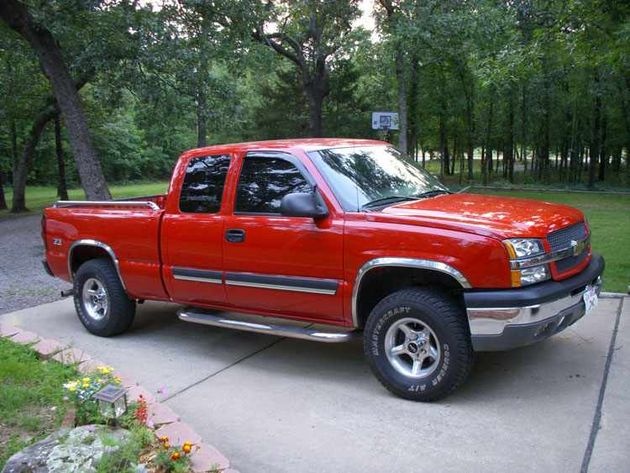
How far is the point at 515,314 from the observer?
13.2 ft

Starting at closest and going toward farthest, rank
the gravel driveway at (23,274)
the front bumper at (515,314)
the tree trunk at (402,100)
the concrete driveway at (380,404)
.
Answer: the concrete driveway at (380,404), the front bumper at (515,314), the gravel driveway at (23,274), the tree trunk at (402,100)

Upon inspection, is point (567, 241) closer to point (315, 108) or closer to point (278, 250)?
point (278, 250)

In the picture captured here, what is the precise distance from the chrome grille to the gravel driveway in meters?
6.42

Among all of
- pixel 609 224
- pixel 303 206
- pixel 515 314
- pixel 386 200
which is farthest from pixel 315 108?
pixel 515 314

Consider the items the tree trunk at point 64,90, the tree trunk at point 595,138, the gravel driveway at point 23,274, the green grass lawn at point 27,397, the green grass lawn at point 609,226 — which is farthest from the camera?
the tree trunk at point 595,138

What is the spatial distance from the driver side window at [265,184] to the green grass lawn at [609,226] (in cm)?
422

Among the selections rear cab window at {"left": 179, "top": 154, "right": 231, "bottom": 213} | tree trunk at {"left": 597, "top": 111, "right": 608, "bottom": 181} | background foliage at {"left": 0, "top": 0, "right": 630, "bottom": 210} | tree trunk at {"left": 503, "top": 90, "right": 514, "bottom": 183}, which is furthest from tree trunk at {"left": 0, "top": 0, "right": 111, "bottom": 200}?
tree trunk at {"left": 597, "top": 111, "right": 608, "bottom": 181}

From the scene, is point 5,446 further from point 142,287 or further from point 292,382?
point 142,287

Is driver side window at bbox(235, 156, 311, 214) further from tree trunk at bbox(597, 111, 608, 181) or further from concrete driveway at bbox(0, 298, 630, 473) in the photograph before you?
→ tree trunk at bbox(597, 111, 608, 181)

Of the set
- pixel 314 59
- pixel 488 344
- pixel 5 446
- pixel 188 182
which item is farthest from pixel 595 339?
pixel 314 59

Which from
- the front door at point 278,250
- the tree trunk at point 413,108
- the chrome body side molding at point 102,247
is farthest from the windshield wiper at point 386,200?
the tree trunk at point 413,108

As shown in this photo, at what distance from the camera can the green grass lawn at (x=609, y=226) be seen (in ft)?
25.5

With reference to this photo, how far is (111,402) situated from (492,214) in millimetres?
2835

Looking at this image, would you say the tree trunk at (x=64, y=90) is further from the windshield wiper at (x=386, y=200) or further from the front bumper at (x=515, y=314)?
the front bumper at (x=515, y=314)
